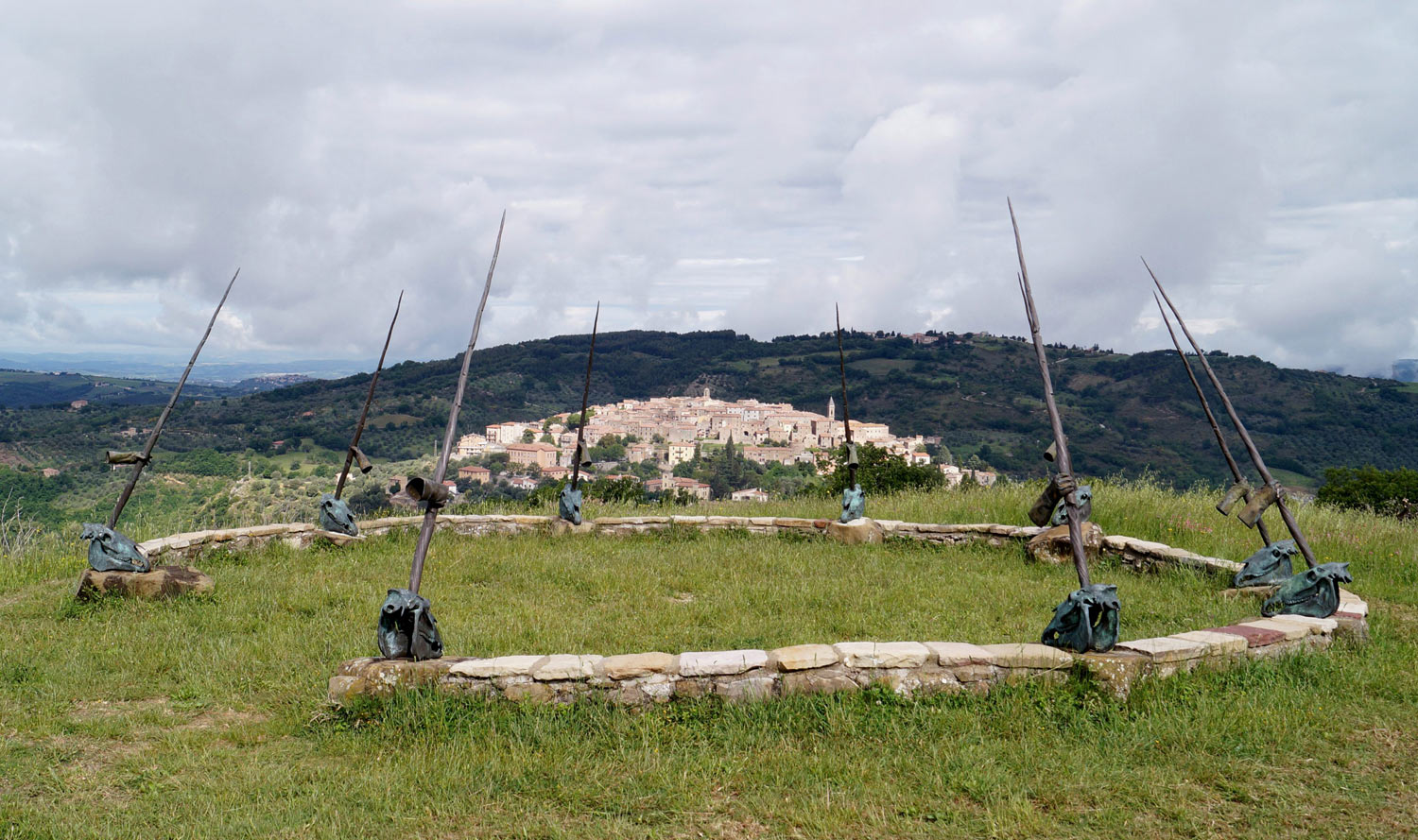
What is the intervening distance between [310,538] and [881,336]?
73.6 m

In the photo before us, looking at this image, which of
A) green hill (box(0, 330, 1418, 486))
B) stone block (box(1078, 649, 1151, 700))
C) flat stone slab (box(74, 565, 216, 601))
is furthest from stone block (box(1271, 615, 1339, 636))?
green hill (box(0, 330, 1418, 486))

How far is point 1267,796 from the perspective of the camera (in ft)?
12.6

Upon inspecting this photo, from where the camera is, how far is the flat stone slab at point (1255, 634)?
5410 mm

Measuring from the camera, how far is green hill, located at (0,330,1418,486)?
36.7 metres

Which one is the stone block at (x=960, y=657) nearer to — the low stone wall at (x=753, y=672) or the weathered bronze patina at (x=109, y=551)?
the low stone wall at (x=753, y=672)

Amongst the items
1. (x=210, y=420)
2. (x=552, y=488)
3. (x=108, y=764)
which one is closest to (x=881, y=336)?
(x=210, y=420)

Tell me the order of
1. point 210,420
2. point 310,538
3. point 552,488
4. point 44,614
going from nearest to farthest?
point 44,614 < point 310,538 < point 552,488 < point 210,420

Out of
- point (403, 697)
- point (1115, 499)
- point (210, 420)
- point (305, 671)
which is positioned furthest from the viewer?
point (210, 420)

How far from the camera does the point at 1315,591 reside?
5957mm

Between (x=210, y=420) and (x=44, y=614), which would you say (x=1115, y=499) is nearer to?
(x=44, y=614)

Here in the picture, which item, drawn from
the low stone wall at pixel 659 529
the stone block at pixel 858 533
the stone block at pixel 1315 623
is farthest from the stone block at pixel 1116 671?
the stone block at pixel 858 533

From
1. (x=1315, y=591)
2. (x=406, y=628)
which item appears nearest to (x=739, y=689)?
(x=406, y=628)

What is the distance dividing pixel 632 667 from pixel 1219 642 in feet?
12.8

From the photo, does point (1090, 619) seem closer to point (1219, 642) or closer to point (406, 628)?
point (1219, 642)
